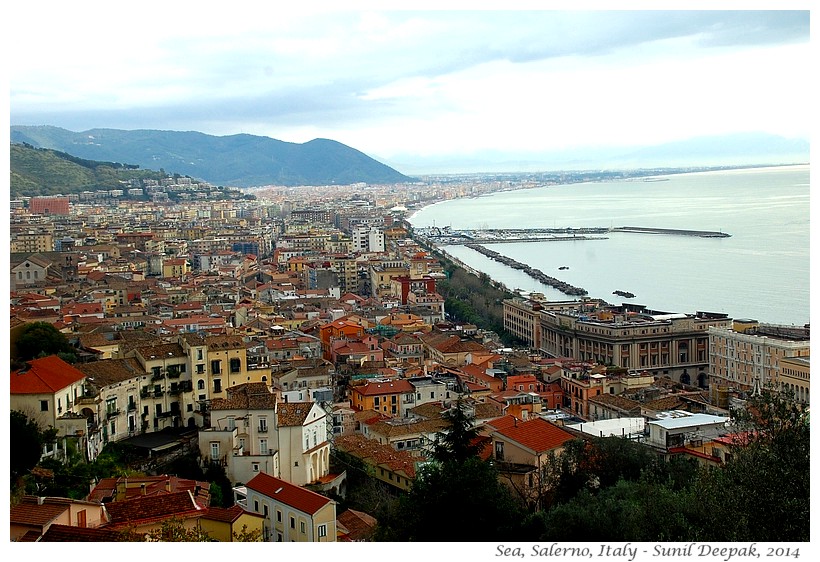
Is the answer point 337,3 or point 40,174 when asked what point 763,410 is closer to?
point 337,3

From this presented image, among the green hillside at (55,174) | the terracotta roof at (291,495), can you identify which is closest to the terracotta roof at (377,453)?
the terracotta roof at (291,495)

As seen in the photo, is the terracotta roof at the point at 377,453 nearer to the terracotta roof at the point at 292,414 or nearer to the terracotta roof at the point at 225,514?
the terracotta roof at the point at 292,414

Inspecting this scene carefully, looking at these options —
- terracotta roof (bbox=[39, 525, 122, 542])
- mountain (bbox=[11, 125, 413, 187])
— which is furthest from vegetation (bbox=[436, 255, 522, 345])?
mountain (bbox=[11, 125, 413, 187])

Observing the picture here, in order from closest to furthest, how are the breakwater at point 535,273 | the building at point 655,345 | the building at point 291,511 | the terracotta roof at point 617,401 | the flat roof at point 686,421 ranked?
the building at point 291,511, the flat roof at point 686,421, the terracotta roof at point 617,401, the building at point 655,345, the breakwater at point 535,273

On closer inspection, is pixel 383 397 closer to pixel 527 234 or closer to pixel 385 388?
pixel 385 388

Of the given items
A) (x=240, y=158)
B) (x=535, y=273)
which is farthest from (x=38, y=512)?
(x=240, y=158)

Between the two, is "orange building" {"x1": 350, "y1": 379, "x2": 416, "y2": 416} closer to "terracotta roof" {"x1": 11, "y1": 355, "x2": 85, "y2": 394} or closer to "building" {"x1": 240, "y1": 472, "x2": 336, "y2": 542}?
"terracotta roof" {"x1": 11, "y1": 355, "x2": 85, "y2": 394}
